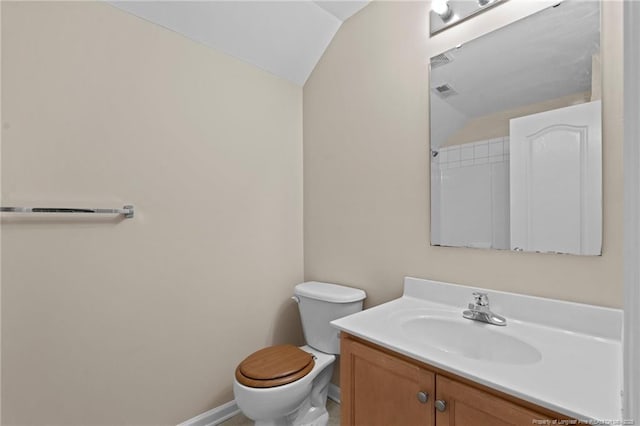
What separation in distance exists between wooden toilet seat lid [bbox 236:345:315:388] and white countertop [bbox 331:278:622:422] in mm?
470

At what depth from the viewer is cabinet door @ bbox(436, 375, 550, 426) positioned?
75 cm

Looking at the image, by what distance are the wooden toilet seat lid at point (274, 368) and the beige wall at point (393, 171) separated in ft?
1.62

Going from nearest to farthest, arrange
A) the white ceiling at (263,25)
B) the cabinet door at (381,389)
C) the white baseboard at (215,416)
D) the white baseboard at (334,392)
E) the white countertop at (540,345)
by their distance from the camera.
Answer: the white countertop at (540,345) < the cabinet door at (381,389) < the white ceiling at (263,25) < the white baseboard at (215,416) < the white baseboard at (334,392)

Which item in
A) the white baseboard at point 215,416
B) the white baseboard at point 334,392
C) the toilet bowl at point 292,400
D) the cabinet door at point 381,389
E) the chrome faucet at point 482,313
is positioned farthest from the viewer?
the white baseboard at point 334,392

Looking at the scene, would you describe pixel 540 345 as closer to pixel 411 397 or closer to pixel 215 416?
pixel 411 397

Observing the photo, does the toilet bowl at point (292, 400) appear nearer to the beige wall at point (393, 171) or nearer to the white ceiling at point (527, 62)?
the beige wall at point (393, 171)

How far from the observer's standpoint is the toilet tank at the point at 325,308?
1665mm

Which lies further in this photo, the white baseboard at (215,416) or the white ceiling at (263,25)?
the white baseboard at (215,416)

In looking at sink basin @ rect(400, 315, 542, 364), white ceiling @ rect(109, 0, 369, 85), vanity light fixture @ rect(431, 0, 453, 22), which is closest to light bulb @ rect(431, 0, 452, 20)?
vanity light fixture @ rect(431, 0, 453, 22)

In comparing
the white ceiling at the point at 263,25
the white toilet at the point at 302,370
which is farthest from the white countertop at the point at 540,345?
the white ceiling at the point at 263,25

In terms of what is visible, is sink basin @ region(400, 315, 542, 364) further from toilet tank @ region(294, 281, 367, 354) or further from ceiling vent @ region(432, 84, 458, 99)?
ceiling vent @ region(432, 84, 458, 99)

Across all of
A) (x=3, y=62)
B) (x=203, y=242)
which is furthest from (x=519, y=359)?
(x=3, y=62)

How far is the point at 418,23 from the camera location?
4.96 feet

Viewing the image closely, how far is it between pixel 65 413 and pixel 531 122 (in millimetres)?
2207
